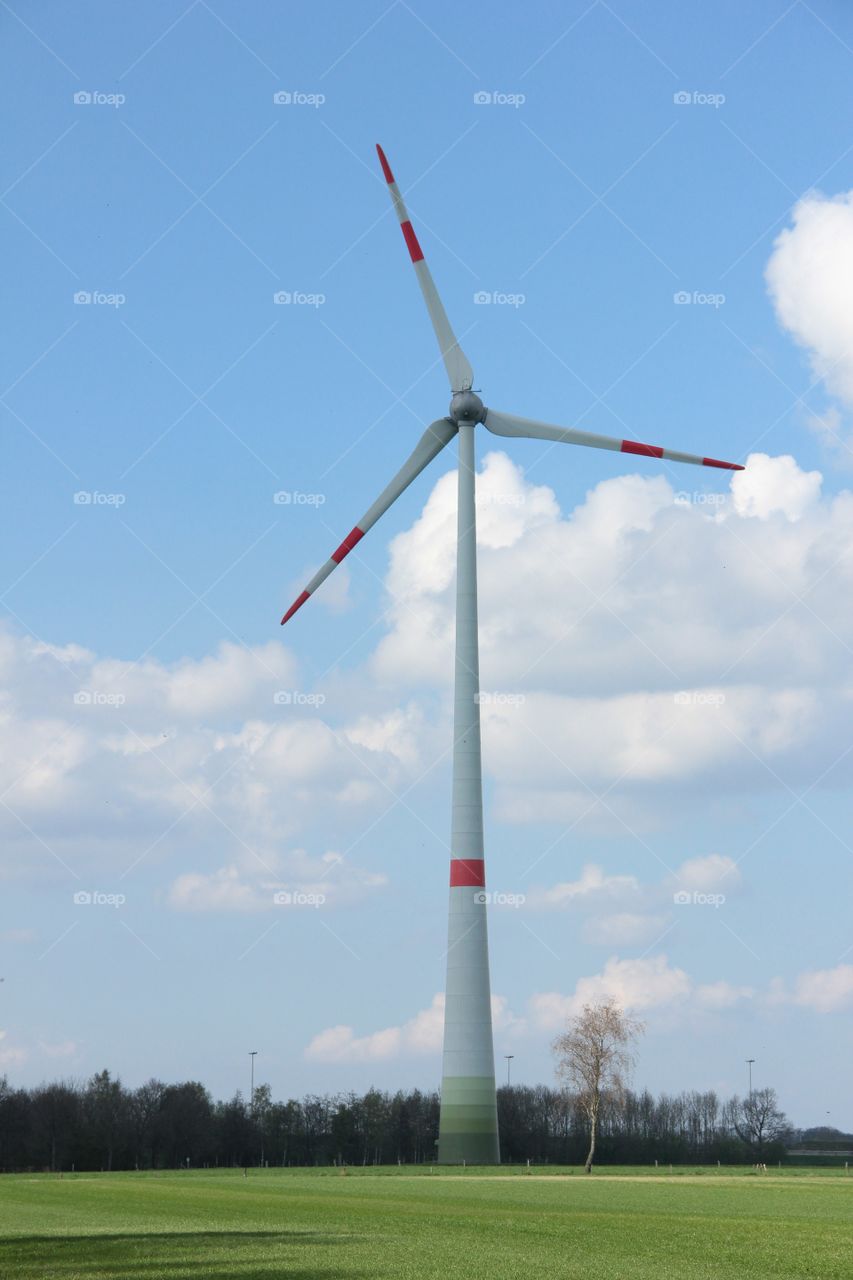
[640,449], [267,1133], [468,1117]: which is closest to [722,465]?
[640,449]

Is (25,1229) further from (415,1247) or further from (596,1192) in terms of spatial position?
→ (596,1192)

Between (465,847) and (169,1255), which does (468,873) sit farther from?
(169,1255)

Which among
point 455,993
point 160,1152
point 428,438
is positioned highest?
point 428,438

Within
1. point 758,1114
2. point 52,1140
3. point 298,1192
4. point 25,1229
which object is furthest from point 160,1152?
point 25,1229

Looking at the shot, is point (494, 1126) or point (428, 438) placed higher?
point (428, 438)

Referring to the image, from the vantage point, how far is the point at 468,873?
8038 cm

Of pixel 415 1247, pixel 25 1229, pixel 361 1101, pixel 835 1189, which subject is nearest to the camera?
pixel 415 1247

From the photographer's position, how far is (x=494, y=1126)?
8025 centimetres

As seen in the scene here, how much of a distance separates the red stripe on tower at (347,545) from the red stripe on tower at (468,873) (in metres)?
18.1

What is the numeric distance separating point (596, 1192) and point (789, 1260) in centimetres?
3514

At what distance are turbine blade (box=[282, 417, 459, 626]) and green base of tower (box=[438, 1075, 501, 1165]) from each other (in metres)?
27.2

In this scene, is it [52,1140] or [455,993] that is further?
[52,1140]

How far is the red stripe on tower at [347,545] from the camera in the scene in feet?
258

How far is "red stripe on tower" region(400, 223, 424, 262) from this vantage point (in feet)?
270
